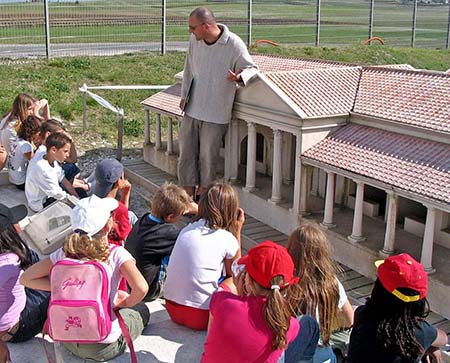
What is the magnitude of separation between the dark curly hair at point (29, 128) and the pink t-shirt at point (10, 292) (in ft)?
16.7

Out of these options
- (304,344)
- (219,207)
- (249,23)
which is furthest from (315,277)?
(249,23)

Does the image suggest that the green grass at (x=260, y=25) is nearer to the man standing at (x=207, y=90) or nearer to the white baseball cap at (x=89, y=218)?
the man standing at (x=207, y=90)

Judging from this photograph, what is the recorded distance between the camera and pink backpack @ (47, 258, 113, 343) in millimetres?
4703

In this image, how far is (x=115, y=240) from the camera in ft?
23.2

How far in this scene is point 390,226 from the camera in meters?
9.25

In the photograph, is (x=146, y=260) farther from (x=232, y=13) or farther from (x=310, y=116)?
(x=232, y=13)

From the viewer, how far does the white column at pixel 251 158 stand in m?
11.9

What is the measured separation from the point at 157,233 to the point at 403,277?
2.69 metres

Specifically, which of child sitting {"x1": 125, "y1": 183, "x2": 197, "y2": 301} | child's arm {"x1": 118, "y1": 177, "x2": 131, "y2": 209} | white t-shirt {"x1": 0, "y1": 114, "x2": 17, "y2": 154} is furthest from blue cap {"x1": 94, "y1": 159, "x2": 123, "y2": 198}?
white t-shirt {"x1": 0, "y1": 114, "x2": 17, "y2": 154}

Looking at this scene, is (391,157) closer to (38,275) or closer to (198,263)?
(198,263)

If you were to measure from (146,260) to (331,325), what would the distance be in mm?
1982

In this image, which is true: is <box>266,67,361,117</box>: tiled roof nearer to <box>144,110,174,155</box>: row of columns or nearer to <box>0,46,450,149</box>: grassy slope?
<box>144,110,174,155</box>: row of columns

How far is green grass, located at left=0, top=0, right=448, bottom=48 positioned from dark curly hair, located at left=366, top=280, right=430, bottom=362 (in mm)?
22172

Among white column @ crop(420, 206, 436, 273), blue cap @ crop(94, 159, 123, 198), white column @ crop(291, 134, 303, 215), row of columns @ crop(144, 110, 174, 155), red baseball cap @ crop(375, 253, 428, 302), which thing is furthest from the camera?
row of columns @ crop(144, 110, 174, 155)
